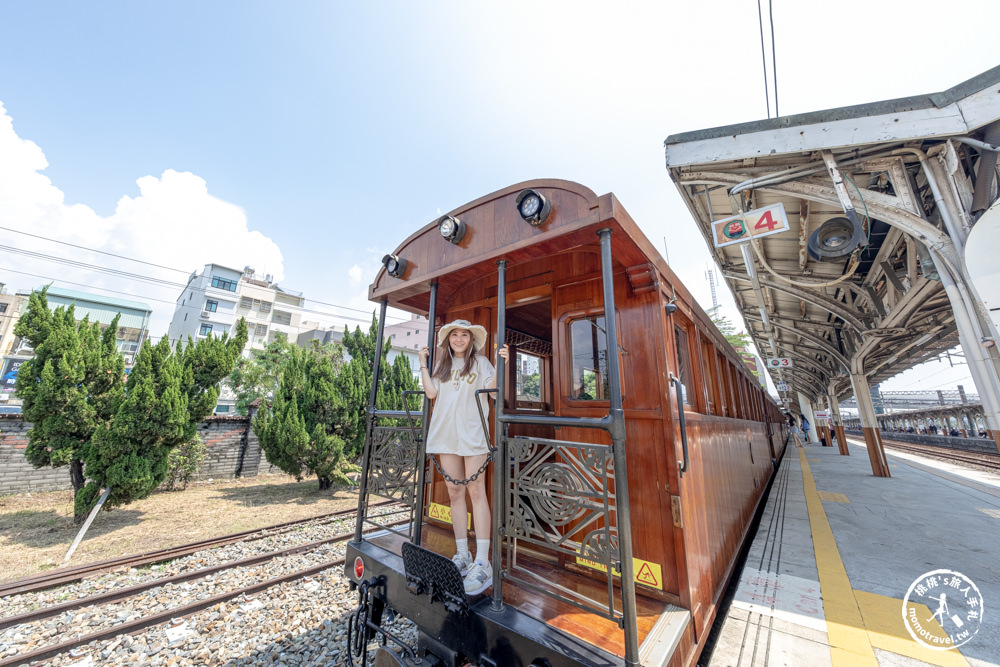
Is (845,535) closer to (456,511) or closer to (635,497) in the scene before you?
(635,497)

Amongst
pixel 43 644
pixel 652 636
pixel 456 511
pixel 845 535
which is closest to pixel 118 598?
pixel 43 644

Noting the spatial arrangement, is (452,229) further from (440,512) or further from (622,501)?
(440,512)

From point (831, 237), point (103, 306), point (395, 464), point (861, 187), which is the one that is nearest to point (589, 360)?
point (395, 464)

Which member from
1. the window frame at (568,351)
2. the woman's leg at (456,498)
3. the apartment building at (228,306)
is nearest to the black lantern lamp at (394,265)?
the window frame at (568,351)

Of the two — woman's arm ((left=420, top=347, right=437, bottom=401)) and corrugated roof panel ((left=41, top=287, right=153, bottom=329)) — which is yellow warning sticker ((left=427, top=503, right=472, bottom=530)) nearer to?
woman's arm ((left=420, top=347, right=437, bottom=401))

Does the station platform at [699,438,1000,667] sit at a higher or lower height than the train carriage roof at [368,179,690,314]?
lower

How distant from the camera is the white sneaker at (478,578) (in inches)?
78.5

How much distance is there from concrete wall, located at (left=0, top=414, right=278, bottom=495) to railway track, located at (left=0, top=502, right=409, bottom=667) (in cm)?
614

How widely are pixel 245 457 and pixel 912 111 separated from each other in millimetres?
16139

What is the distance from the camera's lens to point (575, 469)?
68.9 inches

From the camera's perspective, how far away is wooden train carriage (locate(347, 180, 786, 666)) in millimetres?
1688

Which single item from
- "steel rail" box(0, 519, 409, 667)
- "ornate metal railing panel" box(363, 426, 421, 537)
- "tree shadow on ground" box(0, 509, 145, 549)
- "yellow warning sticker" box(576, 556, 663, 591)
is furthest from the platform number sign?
"tree shadow on ground" box(0, 509, 145, 549)

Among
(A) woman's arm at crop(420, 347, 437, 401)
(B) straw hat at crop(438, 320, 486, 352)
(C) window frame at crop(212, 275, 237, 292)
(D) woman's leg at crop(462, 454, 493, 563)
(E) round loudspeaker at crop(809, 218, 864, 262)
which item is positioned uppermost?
(C) window frame at crop(212, 275, 237, 292)

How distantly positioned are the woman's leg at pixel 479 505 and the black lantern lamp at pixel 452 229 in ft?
4.63
